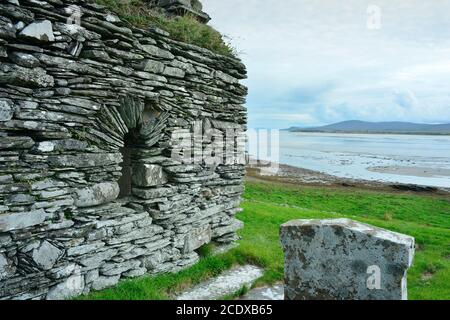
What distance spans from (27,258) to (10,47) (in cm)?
279

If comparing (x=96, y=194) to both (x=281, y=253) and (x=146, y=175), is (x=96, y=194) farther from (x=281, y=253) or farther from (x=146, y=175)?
(x=281, y=253)

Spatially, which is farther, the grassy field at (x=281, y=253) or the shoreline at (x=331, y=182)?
the shoreline at (x=331, y=182)

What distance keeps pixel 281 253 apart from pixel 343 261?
16.0 feet

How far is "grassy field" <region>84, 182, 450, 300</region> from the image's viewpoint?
6758 mm

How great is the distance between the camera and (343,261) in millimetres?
4613

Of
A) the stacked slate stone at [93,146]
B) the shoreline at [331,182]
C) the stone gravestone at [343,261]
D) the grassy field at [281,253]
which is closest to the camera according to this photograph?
the stone gravestone at [343,261]

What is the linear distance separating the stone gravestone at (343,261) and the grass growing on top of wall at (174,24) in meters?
4.43

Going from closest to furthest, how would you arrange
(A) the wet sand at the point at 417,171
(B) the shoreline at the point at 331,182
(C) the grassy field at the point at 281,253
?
(C) the grassy field at the point at 281,253
(B) the shoreline at the point at 331,182
(A) the wet sand at the point at 417,171

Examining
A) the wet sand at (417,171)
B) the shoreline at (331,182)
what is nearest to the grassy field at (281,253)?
the shoreline at (331,182)

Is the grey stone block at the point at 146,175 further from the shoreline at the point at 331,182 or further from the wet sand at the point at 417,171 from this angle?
the wet sand at the point at 417,171

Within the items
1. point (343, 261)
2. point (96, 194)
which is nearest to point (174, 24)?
point (96, 194)

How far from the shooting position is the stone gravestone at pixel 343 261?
4324 mm

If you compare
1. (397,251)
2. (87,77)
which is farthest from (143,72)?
(397,251)

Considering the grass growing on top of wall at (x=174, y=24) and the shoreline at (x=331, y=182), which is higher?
the grass growing on top of wall at (x=174, y=24)
